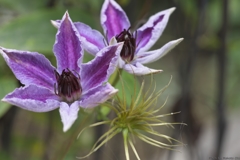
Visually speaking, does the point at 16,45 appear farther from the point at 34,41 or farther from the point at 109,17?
the point at 109,17

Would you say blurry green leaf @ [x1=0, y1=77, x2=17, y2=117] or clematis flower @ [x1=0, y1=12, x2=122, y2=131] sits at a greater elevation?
clematis flower @ [x1=0, y1=12, x2=122, y2=131]

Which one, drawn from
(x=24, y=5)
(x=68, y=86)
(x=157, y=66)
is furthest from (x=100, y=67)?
(x=157, y=66)

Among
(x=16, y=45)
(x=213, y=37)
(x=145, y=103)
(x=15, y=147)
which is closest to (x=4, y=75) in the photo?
(x=16, y=45)

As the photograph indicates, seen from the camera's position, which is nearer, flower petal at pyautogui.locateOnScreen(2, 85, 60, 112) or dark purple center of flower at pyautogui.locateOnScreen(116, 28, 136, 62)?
flower petal at pyautogui.locateOnScreen(2, 85, 60, 112)

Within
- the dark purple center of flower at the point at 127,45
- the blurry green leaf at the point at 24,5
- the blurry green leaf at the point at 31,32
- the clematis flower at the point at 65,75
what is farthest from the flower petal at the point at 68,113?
the blurry green leaf at the point at 24,5

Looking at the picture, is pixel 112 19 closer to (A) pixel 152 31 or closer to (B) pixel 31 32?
(A) pixel 152 31

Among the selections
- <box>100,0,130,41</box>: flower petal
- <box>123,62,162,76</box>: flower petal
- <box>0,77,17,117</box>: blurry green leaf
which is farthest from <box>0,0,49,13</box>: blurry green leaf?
<box>123,62,162,76</box>: flower petal

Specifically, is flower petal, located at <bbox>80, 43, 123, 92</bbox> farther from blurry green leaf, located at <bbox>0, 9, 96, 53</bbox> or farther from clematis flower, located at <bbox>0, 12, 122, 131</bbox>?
blurry green leaf, located at <bbox>0, 9, 96, 53</bbox>
